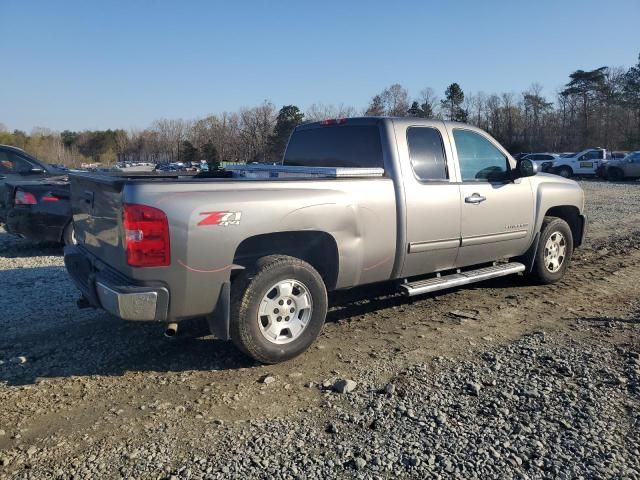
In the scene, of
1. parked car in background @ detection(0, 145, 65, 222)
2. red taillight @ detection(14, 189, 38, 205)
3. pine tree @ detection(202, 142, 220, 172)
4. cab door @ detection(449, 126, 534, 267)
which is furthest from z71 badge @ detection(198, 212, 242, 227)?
parked car in background @ detection(0, 145, 65, 222)

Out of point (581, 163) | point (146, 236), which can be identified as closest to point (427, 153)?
point (146, 236)

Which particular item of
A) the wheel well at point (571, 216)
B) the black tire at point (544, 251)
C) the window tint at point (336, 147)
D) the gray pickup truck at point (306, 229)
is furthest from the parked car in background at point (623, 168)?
the window tint at point (336, 147)

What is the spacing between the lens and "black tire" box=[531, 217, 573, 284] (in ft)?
21.0

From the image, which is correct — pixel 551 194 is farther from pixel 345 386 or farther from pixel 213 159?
pixel 213 159

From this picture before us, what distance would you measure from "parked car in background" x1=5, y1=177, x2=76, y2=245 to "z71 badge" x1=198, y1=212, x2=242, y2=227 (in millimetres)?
5738

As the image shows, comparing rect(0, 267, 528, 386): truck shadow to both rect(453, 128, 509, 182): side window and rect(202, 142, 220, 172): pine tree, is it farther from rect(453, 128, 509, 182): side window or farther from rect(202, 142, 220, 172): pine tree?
rect(202, 142, 220, 172): pine tree

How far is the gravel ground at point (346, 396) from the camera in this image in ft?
9.53

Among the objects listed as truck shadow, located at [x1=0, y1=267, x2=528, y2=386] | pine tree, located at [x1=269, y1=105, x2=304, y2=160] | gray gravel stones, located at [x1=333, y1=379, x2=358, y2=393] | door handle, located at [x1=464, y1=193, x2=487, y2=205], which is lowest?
gray gravel stones, located at [x1=333, y1=379, x2=358, y2=393]

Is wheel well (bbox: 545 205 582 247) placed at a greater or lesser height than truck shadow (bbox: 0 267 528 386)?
greater

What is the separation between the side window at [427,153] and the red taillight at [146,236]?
2.53 metres

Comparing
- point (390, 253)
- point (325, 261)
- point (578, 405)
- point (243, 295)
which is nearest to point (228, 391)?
point (243, 295)

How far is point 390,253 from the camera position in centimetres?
480

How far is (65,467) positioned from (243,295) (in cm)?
158

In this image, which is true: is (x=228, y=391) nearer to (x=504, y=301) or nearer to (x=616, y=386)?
(x=616, y=386)
